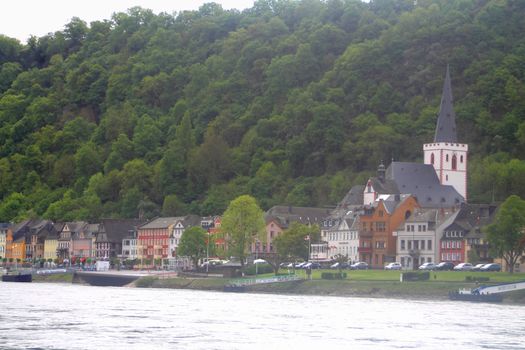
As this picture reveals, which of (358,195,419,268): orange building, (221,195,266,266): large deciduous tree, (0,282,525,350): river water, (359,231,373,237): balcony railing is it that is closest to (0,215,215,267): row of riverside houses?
(221,195,266,266): large deciduous tree

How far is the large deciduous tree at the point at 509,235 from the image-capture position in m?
108

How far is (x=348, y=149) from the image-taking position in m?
186

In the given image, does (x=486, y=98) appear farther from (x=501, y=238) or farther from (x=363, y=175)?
(x=501, y=238)

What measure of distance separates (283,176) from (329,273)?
244 feet

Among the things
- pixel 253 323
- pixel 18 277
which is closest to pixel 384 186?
pixel 18 277

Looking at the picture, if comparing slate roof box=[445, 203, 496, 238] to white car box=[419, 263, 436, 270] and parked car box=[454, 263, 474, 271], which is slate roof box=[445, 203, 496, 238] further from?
parked car box=[454, 263, 474, 271]

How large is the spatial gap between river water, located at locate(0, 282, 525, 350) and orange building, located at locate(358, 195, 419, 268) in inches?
1490

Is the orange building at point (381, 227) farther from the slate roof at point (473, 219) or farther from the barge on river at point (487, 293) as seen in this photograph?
the barge on river at point (487, 293)

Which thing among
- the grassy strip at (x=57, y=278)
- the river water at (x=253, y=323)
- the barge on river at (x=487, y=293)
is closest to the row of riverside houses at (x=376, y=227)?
the grassy strip at (x=57, y=278)

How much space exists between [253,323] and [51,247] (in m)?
123

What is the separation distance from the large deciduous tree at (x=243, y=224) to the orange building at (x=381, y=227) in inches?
442

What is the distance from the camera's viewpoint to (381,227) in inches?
5364

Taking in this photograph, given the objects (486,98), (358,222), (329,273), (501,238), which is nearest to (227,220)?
(358,222)

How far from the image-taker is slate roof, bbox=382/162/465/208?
152 meters
